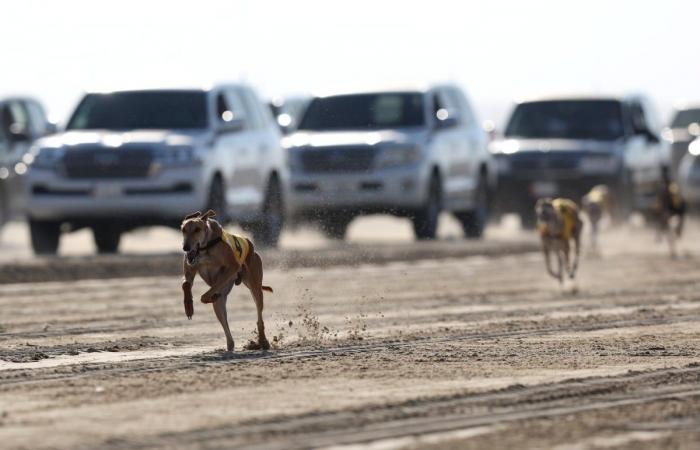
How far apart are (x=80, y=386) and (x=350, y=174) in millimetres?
16295

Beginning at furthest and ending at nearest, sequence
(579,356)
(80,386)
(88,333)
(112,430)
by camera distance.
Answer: (88,333), (579,356), (80,386), (112,430)

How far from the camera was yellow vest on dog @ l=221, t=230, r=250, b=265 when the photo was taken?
1216 cm

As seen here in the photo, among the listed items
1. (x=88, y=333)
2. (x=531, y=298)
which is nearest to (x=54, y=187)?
(x=531, y=298)

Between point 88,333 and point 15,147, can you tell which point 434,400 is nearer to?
point 88,333

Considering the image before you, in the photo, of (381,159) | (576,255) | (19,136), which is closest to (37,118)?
(19,136)

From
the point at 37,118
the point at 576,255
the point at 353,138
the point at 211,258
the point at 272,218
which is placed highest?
the point at 211,258

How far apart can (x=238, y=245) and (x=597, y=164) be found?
1890 cm

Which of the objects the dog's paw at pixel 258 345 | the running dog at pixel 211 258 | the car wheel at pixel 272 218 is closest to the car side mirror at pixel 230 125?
the car wheel at pixel 272 218

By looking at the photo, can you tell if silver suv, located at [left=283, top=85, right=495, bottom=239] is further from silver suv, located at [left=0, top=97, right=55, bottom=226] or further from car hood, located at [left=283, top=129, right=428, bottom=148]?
silver suv, located at [left=0, top=97, right=55, bottom=226]

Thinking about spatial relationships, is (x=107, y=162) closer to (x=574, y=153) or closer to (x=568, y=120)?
(x=574, y=153)

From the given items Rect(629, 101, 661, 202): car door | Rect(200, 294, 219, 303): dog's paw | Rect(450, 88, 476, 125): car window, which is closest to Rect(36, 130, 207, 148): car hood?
Rect(450, 88, 476, 125): car window

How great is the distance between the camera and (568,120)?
104 ft

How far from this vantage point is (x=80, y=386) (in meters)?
10.7

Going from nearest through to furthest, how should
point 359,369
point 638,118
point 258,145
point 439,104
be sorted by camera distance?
1. point 359,369
2. point 258,145
3. point 439,104
4. point 638,118
